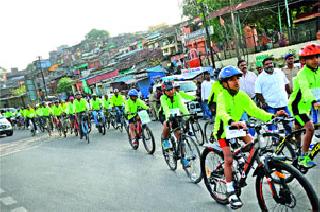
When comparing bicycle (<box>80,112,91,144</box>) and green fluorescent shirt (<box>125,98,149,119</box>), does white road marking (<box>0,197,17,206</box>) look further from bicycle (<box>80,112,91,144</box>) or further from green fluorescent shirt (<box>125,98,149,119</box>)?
bicycle (<box>80,112,91,144</box>)

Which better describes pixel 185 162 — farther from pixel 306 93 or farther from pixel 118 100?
pixel 118 100

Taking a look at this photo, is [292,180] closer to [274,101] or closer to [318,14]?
[274,101]

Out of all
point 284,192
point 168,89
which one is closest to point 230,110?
point 284,192

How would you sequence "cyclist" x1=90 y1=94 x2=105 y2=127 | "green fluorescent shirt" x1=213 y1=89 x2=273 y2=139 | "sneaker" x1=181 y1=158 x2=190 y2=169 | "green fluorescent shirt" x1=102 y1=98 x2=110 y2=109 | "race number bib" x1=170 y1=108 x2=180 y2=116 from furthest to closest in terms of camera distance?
"green fluorescent shirt" x1=102 y1=98 x2=110 y2=109 → "cyclist" x1=90 y1=94 x2=105 y2=127 → "race number bib" x1=170 y1=108 x2=180 y2=116 → "sneaker" x1=181 y1=158 x2=190 y2=169 → "green fluorescent shirt" x1=213 y1=89 x2=273 y2=139

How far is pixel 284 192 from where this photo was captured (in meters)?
3.80

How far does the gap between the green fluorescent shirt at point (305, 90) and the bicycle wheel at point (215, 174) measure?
142 centimetres

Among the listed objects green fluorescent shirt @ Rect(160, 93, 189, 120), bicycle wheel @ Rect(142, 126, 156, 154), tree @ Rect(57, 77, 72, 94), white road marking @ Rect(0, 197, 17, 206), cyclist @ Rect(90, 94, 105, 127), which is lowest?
white road marking @ Rect(0, 197, 17, 206)

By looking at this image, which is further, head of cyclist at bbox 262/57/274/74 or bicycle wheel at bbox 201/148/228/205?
head of cyclist at bbox 262/57/274/74

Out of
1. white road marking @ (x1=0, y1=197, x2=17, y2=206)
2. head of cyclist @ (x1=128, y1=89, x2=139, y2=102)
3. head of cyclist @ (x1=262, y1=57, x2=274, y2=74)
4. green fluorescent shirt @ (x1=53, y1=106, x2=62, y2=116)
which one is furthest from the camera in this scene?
green fluorescent shirt @ (x1=53, y1=106, x2=62, y2=116)

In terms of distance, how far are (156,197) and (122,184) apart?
4.50 feet

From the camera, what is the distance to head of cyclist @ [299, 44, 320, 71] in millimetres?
5070

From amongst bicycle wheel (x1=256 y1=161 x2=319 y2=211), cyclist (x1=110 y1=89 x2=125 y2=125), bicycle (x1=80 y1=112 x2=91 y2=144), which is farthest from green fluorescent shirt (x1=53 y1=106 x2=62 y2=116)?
bicycle wheel (x1=256 y1=161 x2=319 y2=211)

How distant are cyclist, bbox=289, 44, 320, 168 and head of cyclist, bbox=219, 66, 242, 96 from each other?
1.17 metres

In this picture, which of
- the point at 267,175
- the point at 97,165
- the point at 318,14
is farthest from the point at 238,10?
the point at 267,175
